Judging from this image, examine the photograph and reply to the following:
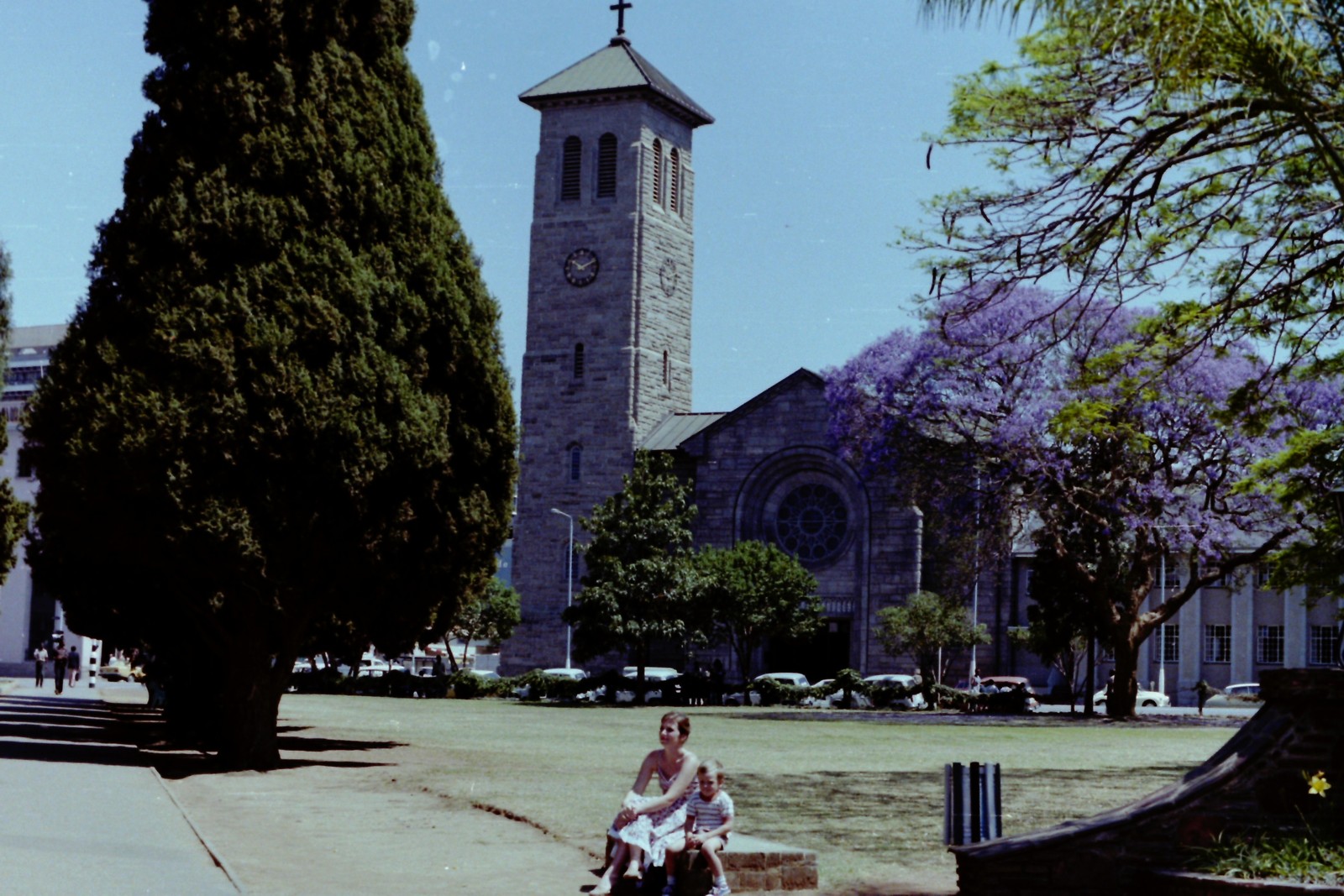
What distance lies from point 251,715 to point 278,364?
4598 millimetres

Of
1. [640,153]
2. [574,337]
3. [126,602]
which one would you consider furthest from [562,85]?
[126,602]

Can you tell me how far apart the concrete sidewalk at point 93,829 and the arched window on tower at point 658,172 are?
52335 mm

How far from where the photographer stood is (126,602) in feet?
81.5

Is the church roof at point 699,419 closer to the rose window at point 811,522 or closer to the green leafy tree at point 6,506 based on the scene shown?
the rose window at point 811,522

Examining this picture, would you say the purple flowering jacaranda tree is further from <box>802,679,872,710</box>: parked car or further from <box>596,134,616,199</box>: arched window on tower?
<box>596,134,616,199</box>: arched window on tower

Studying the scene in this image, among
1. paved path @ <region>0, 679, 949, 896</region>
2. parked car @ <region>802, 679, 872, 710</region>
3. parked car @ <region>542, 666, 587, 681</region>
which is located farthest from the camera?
parked car @ <region>542, 666, 587, 681</region>

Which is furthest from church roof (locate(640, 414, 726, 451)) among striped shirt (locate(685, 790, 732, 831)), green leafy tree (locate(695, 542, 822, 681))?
striped shirt (locate(685, 790, 732, 831))

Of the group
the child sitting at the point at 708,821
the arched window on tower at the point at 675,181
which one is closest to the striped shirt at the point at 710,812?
the child sitting at the point at 708,821

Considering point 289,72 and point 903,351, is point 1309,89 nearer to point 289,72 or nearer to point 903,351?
point 289,72

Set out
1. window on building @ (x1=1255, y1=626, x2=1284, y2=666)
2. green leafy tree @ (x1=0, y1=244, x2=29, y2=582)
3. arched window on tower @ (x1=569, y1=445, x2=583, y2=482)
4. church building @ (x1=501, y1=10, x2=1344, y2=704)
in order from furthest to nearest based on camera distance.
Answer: arched window on tower @ (x1=569, y1=445, x2=583, y2=482) → window on building @ (x1=1255, y1=626, x2=1284, y2=666) → church building @ (x1=501, y1=10, x2=1344, y2=704) → green leafy tree @ (x1=0, y1=244, x2=29, y2=582)

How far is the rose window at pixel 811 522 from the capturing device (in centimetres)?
6762

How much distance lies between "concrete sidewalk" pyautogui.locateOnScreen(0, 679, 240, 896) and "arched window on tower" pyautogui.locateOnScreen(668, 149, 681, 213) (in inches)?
2110

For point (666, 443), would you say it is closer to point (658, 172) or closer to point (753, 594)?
point (658, 172)

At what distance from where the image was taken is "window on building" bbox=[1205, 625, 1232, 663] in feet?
233
